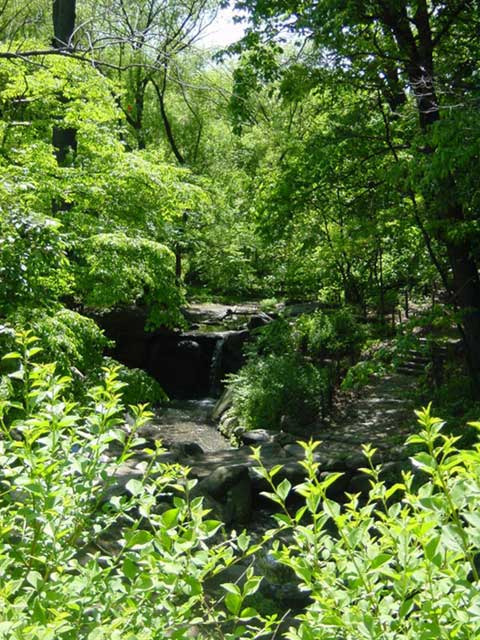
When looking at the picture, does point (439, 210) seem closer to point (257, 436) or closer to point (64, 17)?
point (257, 436)

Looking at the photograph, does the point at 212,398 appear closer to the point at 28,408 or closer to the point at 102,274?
the point at 102,274

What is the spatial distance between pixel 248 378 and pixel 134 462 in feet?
13.1

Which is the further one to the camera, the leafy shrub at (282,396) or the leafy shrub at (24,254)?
the leafy shrub at (282,396)

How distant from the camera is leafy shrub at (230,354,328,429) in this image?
1064 centimetres

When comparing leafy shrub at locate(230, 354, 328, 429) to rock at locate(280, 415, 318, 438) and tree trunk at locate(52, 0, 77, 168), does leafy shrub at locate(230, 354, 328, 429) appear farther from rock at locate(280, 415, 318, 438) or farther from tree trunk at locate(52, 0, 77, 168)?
tree trunk at locate(52, 0, 77, 168)

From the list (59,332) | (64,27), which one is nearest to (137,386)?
(59,332)

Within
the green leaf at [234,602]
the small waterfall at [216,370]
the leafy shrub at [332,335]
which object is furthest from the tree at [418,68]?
the small waterfall at [216,370]

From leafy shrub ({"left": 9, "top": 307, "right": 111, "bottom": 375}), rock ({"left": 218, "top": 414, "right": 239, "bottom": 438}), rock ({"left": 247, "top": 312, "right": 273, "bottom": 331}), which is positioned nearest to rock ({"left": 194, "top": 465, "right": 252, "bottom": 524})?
leafy shrub ({"left": 9, "top": 307, "right": 111, "bottom": 375})

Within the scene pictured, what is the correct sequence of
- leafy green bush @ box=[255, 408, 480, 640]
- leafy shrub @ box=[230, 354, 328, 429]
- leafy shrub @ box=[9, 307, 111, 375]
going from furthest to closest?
leafy shrub @ box=[230, 354, 328, 429] → leafy shrub @ box=[9, 307, 111, 375] → leafy green bush @ box=[255, 408, 480, 640]

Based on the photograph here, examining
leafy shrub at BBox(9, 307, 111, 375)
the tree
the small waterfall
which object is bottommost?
the small waterfall

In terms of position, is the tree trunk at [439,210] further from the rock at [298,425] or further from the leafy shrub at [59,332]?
the leafy shrub at [59,332]

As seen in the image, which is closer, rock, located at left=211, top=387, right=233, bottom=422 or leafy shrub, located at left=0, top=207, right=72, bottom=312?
leafy shrub, located at left=0, top=207, right=72, bottom=312

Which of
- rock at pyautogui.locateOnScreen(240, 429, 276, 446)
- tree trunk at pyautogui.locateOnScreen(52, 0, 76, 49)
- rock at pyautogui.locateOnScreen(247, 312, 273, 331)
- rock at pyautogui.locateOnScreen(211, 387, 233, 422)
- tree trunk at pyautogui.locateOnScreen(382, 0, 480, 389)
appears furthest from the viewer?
rock at pyautogui.locateOnScreen(247, 312, 273, 331)

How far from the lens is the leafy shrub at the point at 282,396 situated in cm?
1064
